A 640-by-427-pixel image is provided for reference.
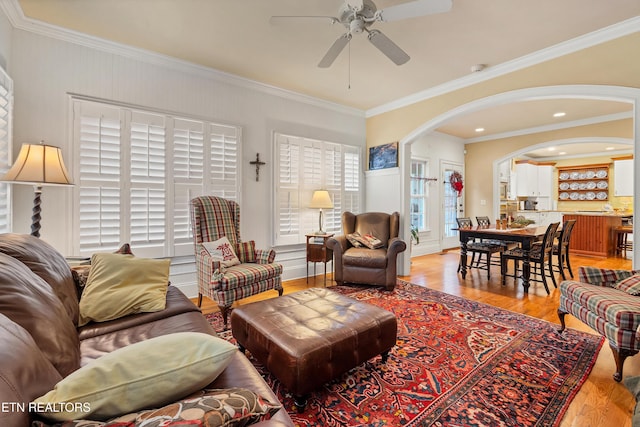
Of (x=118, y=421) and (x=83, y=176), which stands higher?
(x=83, y=176)

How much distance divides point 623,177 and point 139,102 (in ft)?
35.8

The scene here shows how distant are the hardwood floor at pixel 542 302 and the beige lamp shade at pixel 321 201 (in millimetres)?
1149

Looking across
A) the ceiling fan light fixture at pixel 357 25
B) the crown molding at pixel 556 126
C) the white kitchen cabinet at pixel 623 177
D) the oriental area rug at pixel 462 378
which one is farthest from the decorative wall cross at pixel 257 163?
the white kitchen cabinet at pixel 623 177

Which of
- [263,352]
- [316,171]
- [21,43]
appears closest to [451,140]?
[316,171]

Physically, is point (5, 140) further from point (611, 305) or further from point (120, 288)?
point (611, 305)

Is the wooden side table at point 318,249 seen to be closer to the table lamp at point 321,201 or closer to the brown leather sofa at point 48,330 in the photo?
the table lamp at point 321,201

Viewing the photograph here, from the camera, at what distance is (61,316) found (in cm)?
126

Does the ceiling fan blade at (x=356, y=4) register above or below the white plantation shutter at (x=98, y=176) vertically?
above

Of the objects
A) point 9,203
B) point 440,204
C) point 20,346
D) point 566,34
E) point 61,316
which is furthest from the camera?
point 440,204

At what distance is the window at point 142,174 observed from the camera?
2.98 m

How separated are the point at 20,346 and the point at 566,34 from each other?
439 cm

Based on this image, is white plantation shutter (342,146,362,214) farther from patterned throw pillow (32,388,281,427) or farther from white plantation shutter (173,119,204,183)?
patterned throw pillow (32,388,281,427)

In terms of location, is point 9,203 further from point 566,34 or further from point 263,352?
point 566,34

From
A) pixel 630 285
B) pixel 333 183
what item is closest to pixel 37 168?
pixel 333 183
